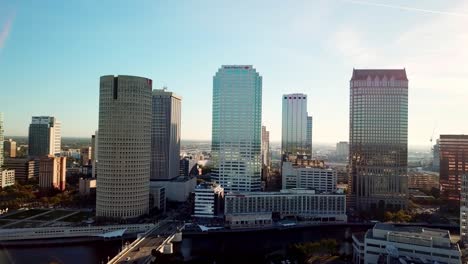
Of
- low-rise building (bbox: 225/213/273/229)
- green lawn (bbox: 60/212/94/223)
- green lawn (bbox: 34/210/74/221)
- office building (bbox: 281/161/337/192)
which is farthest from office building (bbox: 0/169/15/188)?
office building (bbox: 281/161/337/192)

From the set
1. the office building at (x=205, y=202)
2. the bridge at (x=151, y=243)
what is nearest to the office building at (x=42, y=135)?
the office building at (x=205, y=202)

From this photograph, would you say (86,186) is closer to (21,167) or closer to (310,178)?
(21,167)

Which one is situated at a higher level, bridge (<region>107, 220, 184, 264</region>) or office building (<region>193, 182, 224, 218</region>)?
office building (<region>193, 182, 224, 218</region>)

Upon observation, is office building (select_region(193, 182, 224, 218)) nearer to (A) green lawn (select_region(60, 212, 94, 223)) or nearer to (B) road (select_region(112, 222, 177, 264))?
(B) road (select_region(112, 222, 177, 264))

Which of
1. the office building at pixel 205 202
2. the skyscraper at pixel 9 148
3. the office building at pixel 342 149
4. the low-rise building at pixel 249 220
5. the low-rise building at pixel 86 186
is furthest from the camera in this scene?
the office building at pixel 342 149

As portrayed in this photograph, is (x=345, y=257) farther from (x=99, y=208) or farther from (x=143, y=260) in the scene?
(x=99, y=208)

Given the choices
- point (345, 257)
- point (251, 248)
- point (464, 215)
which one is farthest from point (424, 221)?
point (251, 248)

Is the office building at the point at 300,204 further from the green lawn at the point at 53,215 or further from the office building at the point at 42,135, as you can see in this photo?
the office building at the point at 42,135
